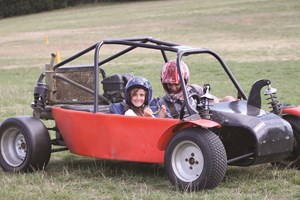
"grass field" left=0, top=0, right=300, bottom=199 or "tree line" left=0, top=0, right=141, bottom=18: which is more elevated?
"tree line" left=0, top=0, right=141, bottom=18

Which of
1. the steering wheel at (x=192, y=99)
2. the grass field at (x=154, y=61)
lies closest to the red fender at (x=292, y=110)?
the grass field at (x=154, y=61)

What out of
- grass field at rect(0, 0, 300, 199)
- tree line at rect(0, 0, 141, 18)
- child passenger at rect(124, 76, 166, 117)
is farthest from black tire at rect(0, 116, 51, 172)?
tree line at rect(0, 0, 141, 18)

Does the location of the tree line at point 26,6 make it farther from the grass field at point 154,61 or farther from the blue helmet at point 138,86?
the blue helmet at point 138,86

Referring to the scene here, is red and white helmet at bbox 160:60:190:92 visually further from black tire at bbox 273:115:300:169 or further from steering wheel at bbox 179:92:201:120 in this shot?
black tire at bbox 273:115:300:169

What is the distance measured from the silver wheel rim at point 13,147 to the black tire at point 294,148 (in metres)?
2.77

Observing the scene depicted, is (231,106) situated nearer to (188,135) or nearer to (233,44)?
(188,135)

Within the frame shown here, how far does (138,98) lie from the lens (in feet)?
23.3

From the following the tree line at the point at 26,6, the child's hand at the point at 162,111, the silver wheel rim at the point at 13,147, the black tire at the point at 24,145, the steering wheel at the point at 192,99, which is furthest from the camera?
the tree line at the point at 26,6

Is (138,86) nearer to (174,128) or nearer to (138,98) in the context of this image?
→ (138,98)

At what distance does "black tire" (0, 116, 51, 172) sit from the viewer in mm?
7080

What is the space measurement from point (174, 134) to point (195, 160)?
34cm

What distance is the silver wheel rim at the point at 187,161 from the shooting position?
20.0 ft

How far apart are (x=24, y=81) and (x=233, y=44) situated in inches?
615

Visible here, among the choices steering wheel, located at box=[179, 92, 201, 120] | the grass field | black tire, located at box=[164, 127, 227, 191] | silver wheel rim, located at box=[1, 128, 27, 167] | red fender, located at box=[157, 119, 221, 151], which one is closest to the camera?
black tire, located at box=[164, 127, 227, 191]
